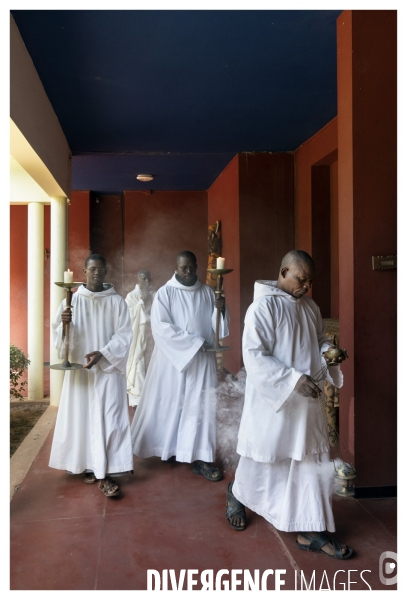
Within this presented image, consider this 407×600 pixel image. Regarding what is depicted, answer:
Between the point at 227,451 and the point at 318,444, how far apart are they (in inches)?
76.9

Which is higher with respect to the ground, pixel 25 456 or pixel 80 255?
pixel 80 255

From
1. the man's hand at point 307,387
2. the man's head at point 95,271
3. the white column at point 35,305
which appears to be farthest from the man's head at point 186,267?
Answer: the white column at point 35,305

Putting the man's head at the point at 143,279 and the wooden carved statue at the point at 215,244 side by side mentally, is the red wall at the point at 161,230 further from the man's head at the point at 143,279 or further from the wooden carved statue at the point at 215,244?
the man's head at the point at 143,279

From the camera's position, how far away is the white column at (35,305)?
281 inches

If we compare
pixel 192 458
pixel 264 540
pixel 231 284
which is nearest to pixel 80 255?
pixel 231 284

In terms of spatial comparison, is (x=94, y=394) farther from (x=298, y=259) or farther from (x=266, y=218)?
(x=266, y=218)

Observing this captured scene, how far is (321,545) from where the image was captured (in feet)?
9.39

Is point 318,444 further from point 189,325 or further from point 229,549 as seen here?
point 189,325

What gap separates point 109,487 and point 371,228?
2680mm

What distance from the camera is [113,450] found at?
3.94 m

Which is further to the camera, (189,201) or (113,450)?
(189,201)

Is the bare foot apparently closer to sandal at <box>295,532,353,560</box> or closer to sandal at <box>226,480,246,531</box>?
sandal at <box>295,532,353,560</box>

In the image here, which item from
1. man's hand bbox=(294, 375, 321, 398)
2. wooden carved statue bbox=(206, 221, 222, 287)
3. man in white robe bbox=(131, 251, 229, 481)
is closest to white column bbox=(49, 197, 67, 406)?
man in white robe bbox=(131, 251, 229, 481)

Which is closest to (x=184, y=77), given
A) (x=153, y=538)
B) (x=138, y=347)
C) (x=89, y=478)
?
(x=138, y=347)
